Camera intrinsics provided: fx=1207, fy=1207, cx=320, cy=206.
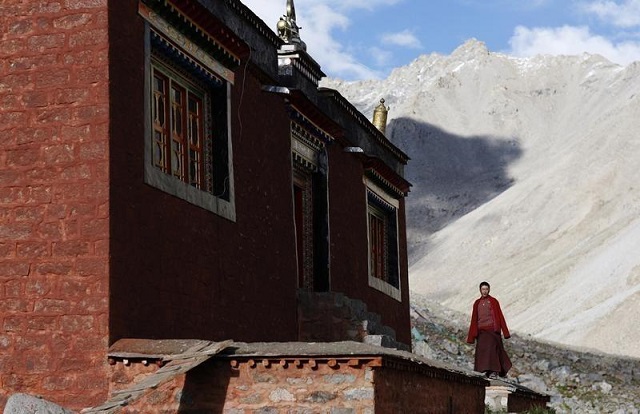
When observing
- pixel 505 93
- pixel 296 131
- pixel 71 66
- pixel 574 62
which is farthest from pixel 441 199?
pixel 71 66

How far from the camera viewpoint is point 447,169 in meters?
81.9

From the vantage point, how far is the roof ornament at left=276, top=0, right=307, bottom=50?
15900 mm

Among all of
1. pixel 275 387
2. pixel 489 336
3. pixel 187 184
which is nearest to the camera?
pixel 275 387

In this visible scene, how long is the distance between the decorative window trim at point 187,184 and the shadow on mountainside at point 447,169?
62481 mm

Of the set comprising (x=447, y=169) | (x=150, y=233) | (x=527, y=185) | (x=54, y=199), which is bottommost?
(x=150, y=233)

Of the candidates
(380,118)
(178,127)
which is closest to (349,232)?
(380,118)

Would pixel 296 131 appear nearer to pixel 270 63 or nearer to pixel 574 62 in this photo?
pixel 270 63

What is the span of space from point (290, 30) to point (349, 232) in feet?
10.1

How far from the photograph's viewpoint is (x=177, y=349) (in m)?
9.47

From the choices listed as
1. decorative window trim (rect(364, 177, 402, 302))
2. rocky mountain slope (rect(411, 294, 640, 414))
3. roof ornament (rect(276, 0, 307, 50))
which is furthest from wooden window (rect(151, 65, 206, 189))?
rocky mountain slope (rect(411, 294, 640, 414))

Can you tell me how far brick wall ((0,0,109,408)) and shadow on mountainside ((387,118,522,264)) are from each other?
6469 cm

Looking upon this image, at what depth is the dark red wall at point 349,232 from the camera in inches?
653

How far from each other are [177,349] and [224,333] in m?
2.32

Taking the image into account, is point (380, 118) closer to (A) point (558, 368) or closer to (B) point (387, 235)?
(B) point (387, 235)
